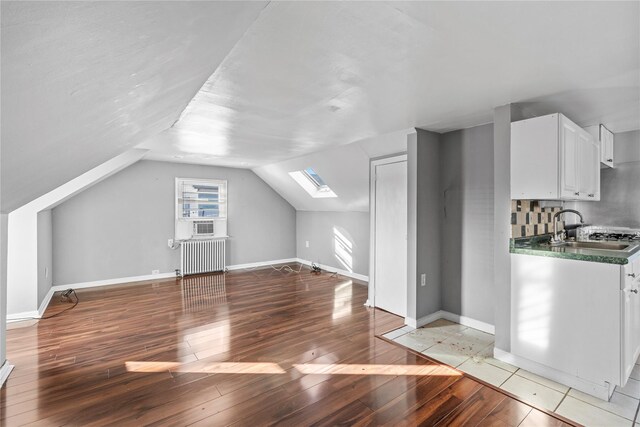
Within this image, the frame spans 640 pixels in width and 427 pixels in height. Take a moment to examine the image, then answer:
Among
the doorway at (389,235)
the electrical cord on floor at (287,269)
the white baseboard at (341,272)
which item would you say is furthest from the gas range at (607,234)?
the electrical cord on floor at (287,269)

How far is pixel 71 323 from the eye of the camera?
3.35 metres

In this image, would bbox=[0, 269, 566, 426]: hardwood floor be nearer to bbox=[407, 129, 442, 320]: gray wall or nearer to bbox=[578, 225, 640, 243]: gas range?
bbox=[407, 129, 442, 320]: gray wall

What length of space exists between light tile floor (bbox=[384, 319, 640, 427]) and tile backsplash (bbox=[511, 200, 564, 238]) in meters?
1.08

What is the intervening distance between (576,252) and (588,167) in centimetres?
100

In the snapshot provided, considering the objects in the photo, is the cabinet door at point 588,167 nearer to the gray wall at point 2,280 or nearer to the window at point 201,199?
the gray wall at point 2,280

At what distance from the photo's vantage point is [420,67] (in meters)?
1.82

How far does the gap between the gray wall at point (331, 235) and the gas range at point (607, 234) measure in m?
2.89

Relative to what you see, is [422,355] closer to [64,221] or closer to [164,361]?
[164,361]

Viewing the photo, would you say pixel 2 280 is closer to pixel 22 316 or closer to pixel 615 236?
pixel 22 316

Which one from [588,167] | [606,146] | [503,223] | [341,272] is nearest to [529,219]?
[503,223]

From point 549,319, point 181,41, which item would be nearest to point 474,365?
point 549,319

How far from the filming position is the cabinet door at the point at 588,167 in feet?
8.21

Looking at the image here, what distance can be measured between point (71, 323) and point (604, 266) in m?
4.97

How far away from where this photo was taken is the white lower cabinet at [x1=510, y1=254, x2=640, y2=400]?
193 centimetres
